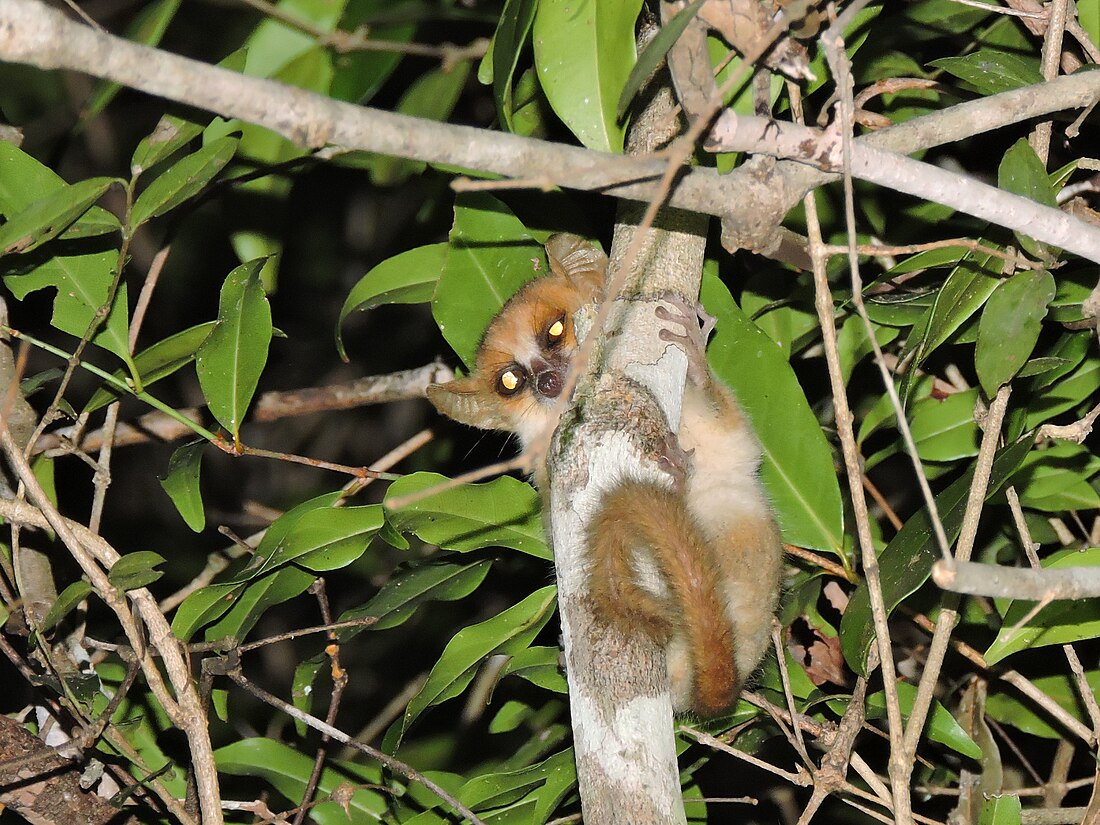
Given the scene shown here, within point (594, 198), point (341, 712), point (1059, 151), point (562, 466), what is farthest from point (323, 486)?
point (1059, 151)

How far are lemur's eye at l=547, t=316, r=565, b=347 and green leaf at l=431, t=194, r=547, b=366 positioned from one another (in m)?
0.35

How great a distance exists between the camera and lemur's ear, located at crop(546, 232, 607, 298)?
297 cm

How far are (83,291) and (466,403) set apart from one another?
1290 mm

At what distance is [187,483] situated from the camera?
272cm

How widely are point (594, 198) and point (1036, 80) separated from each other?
4.40ft

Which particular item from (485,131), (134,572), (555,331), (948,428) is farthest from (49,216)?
(948,428)

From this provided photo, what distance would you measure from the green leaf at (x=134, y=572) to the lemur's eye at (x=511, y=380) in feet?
4.89

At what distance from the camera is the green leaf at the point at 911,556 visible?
2.29 meters

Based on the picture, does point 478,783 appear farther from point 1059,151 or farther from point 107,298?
point 1059,151

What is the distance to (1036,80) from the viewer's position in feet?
8.02

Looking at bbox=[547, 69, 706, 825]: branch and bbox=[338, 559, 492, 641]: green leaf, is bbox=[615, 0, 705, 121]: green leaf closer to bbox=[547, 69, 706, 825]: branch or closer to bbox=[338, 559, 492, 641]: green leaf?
bbox=[547, 69, 706, 825]: branch

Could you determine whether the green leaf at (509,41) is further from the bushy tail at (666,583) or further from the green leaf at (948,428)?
the green leaf at (948,428)

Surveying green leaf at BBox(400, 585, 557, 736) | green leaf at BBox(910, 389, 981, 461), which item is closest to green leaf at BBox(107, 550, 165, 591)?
green leaf at BBox(400, 585, 557, 736)

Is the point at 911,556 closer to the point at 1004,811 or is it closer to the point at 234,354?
the point at 1004,811
